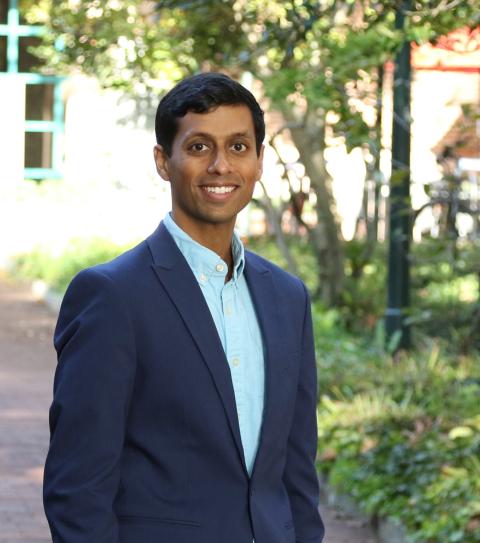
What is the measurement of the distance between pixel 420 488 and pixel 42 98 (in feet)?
61.5

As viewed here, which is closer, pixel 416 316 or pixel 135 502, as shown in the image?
pixel 135 502

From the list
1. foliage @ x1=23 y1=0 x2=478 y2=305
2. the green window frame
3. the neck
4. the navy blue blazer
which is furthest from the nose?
the green window frame

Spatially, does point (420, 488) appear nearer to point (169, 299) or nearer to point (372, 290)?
point (169, 299)

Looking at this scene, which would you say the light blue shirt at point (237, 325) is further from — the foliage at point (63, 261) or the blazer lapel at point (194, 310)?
the foliage at point (63, 261)

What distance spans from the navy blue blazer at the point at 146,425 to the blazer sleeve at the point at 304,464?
7.3 inches

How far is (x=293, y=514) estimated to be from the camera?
3.17 metres

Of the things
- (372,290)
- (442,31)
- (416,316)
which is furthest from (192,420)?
(372,290)

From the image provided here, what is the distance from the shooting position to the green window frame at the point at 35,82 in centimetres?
2364

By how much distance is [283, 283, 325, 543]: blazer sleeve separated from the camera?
3.16 m

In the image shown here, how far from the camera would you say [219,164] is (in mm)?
2961

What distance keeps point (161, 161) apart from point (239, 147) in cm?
17

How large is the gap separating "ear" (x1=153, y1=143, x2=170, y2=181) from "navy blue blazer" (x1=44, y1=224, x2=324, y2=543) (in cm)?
22

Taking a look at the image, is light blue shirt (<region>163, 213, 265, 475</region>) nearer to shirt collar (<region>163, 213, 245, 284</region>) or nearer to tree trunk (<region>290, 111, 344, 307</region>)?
shirt collar (<region>163, 213, 245, 284</region>)

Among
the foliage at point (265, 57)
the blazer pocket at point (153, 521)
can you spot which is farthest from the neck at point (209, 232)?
the foliage at point (265, 57)
